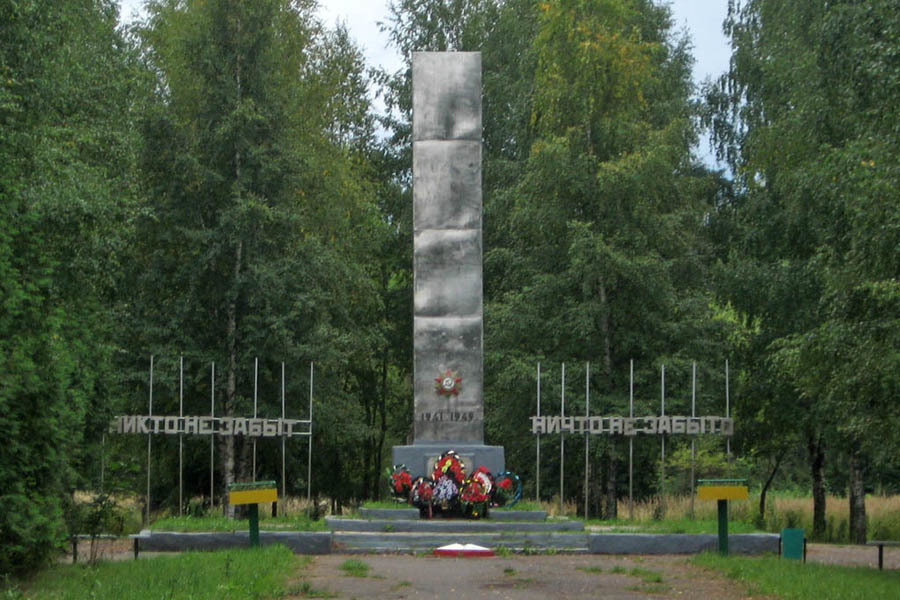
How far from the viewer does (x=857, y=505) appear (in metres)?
24.6

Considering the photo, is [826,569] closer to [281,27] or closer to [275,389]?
[275,389]

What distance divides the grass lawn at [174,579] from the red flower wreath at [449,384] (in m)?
6.45

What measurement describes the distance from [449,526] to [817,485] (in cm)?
1190

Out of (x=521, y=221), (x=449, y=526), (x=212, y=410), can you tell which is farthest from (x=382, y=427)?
(x=449, y=526)

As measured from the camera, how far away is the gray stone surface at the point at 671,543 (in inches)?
651

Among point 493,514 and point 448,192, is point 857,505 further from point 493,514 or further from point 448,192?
point 448,192

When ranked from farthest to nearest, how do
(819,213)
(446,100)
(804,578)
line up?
(819,213) → (446,100) → (804,578)

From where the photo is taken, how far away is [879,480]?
36.8 metres

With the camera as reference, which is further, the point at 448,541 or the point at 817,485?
the point at 817,485

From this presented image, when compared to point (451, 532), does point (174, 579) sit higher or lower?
higher

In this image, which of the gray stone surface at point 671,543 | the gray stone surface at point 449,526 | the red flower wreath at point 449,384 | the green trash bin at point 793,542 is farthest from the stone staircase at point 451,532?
the green trash bin at point 793,542

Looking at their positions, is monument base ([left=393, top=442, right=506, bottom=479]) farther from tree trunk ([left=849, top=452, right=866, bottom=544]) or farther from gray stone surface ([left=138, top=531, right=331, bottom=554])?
tree trunk ([left=849, top=452, right=866, bottom=544])

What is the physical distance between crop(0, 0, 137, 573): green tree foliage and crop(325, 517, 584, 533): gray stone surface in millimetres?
4078

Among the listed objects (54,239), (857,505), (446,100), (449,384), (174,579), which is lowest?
(857,505)
